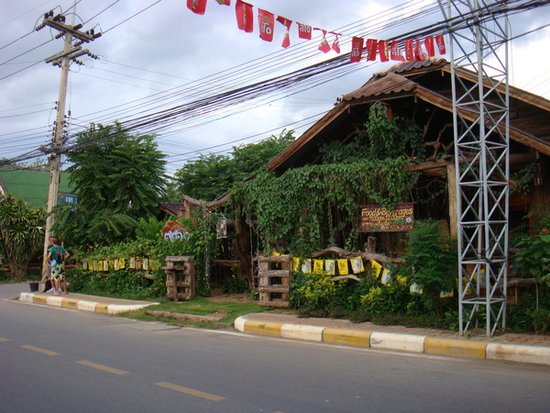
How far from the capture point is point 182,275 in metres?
14.6

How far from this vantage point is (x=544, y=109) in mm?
11812

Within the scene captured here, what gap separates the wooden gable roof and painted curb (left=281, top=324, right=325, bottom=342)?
4.78m

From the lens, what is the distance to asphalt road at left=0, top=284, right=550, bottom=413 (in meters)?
5.16

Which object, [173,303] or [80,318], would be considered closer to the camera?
[80,318]

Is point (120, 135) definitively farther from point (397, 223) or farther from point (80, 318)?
point (397, 223)

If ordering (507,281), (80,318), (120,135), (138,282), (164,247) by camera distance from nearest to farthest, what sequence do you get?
1. (507,281)
2. (80,318)
3. (164,247)
4. (138,282)
5. (120,135)

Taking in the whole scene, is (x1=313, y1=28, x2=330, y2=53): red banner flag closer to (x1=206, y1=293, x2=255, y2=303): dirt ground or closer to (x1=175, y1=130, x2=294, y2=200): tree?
(x1=206, y1=293, x2=255, y2=303): dirt ground

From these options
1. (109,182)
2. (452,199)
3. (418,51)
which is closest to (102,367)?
(452,199)

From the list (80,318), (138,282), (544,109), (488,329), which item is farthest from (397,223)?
(138,282)

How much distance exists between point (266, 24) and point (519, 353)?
21.2ft

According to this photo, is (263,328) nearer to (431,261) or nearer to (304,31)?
(431,261)

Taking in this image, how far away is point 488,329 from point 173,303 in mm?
8227

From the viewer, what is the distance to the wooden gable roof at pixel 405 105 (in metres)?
11.2

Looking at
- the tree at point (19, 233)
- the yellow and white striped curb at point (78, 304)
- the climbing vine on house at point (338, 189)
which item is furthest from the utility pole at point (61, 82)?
the climbing vine on house at point (338, 189)
